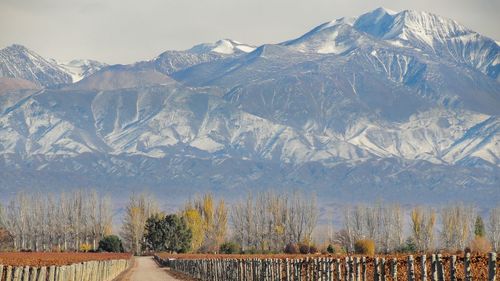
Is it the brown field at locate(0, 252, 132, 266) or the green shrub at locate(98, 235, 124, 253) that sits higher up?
the green shrub at locate(98, 235, 124, 253)

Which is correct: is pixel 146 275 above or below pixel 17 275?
above

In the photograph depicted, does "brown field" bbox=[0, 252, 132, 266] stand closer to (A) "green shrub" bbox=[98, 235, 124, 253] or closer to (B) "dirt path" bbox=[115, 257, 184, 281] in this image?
(B) "dirt path" bbox=[115, 257, 184, 281]

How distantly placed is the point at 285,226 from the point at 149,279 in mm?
138428

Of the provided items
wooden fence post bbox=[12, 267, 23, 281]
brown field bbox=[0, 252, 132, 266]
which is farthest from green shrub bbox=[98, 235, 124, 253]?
wooden fence post bbox=[12, 267, 23, 281]

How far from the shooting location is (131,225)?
630 feet

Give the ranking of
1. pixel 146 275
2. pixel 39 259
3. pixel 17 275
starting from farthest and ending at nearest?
pixel 146 275 → pixel 39 259 → pixel 17 275

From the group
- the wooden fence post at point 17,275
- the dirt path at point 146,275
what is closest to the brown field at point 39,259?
the dirt path at point 146,275

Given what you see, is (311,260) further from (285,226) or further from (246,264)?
(285,226)

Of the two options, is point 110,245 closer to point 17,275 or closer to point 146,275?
point 146,275

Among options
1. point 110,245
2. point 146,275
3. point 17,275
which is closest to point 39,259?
point 146,275

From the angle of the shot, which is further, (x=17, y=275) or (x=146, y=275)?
(x=146, y=275)

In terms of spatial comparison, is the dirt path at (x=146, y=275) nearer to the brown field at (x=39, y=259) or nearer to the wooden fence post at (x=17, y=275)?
the brown field at (x=39, y=259)

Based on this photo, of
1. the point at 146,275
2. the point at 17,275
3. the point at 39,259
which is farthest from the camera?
the point at 146,275

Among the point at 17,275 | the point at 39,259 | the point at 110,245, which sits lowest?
the point at 17,275
